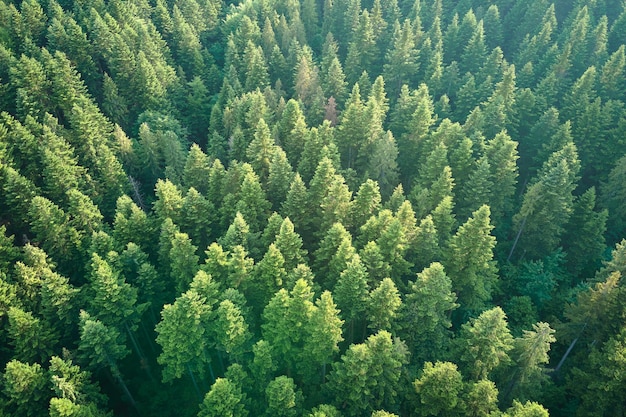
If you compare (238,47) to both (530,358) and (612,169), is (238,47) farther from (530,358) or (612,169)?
(530,358)

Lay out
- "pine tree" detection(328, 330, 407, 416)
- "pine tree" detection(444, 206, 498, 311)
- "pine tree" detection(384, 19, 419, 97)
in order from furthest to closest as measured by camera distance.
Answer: "pine tree" detection(384, 19, 419, 97) < "pine tree" detection(444, 206, 498, 311) < "pine tree" detection(328, 330, 407, 416)

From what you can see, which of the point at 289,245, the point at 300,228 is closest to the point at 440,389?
the point at 289,245

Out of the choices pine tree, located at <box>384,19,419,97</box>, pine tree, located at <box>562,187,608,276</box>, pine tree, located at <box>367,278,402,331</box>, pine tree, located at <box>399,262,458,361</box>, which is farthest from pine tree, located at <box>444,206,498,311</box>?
pine tree, located at <box>384,19,419,97</box>

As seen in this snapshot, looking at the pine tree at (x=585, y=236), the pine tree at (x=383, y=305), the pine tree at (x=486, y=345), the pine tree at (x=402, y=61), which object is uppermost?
the pine tree at (x=402, y=61)

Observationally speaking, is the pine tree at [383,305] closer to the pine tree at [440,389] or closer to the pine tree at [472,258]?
the pine tree at [440,389]

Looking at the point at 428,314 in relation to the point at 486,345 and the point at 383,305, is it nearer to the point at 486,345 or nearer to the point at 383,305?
the point at 383,305

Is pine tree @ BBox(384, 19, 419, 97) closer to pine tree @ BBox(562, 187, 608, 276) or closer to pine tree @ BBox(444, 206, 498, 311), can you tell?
pine tree @ BBox(562, 187, 608, 276)

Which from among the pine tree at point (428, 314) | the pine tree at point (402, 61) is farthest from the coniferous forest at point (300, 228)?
the pine tree at point (402, 61)

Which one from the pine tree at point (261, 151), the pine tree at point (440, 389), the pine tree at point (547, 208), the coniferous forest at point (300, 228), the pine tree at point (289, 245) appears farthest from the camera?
the pine tree at point (261, 151)

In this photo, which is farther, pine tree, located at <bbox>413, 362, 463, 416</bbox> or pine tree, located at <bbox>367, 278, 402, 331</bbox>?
pine tree, located at <bbox>367, 278, 402, 331</bbox>

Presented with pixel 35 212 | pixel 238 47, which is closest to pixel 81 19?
pixel 238 47
